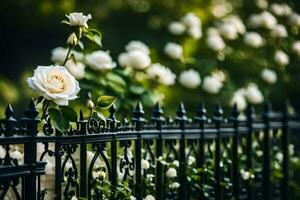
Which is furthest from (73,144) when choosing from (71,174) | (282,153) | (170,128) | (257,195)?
(282,153)

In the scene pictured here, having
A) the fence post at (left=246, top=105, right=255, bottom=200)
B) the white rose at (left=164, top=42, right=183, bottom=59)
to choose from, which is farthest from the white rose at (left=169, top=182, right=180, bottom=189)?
the white rose at (left=164, top=42, right=183, bottom=59)

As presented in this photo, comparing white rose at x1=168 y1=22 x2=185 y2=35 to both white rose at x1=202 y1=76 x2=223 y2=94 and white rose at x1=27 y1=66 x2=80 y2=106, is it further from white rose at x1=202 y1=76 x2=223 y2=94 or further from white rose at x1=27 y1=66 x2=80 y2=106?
white rose at x1=27 y1=66 x2=80 y2=106

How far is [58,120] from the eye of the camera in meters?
3.88

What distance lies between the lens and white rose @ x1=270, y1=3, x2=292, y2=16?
9789mm

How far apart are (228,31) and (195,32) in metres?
0.56

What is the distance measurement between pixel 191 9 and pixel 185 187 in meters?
5.26

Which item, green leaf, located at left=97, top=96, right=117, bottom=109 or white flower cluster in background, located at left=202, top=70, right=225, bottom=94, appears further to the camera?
white flower cluster in background, located at left=202, top=70, right=225, bottom=94

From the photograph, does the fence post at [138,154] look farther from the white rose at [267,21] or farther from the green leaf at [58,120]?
the white rose at [267,21]

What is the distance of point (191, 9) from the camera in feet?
33.7

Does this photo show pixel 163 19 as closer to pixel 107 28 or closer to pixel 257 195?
pixel 107 28

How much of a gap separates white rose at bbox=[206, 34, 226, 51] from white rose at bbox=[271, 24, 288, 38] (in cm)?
84

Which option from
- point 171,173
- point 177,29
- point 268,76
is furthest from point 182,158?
point 268,76

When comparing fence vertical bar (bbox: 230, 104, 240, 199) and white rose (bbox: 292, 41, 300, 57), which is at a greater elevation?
white rose (bbox: 292, 41, 300, 57)

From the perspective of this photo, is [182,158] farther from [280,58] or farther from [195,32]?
[280,58]
